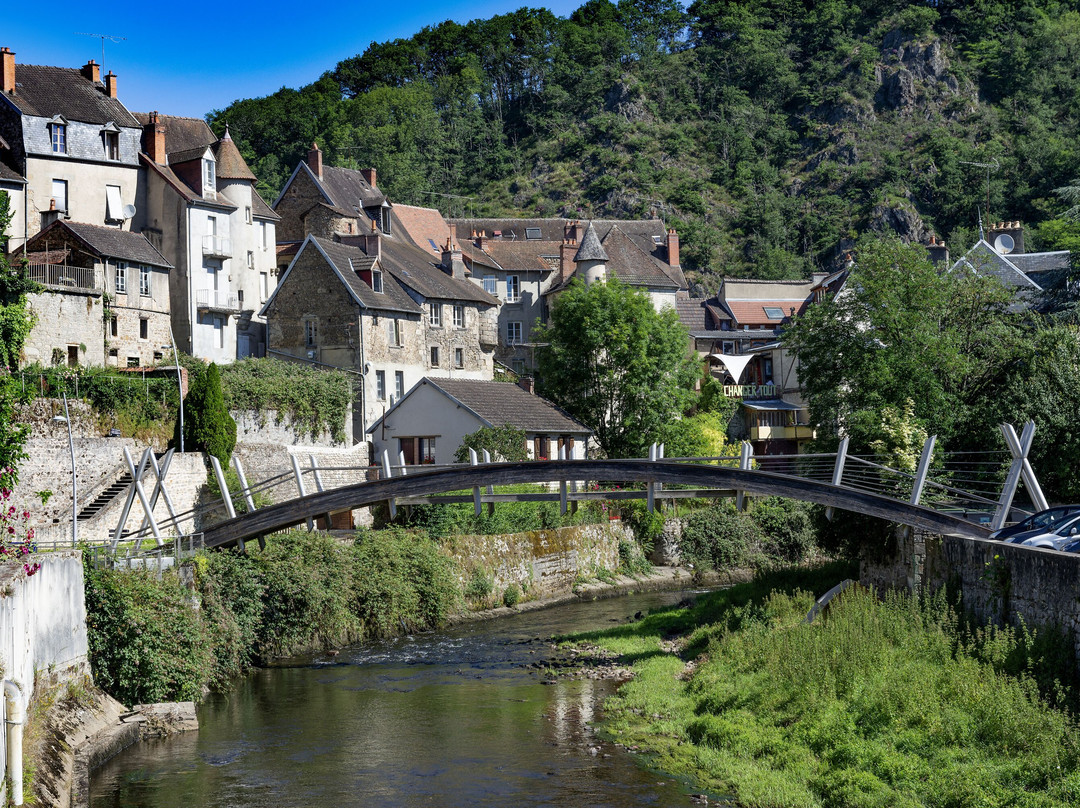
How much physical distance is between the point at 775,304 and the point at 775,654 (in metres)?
A: 65.8

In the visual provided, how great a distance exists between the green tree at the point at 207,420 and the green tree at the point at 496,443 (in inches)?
372

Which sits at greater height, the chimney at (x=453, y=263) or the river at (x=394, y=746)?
the chimney at (x=453, y=263)

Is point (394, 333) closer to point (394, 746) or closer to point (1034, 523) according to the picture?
point (394, 746)

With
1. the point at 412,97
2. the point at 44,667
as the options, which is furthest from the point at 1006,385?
the point at 412,97

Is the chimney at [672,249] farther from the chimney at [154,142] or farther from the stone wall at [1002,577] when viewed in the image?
the stone wall at [1002,577]

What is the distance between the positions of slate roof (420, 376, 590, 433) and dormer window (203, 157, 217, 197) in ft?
48.1

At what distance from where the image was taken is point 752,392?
73188 mm

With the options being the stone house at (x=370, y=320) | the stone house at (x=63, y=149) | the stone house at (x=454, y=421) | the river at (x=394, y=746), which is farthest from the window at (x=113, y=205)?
the river at (x=394, y=746)

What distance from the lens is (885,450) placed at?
3747cm

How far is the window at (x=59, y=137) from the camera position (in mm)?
53562

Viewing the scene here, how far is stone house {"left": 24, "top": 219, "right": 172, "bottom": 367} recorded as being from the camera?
45688mm

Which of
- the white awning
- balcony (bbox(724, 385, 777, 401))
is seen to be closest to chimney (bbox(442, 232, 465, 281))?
the white awning

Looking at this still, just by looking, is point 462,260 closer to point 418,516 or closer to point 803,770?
point 418,516

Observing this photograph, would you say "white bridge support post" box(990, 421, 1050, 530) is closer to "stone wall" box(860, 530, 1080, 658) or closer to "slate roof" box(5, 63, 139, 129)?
"stone wall" box(860, 530, 1080, 658)
